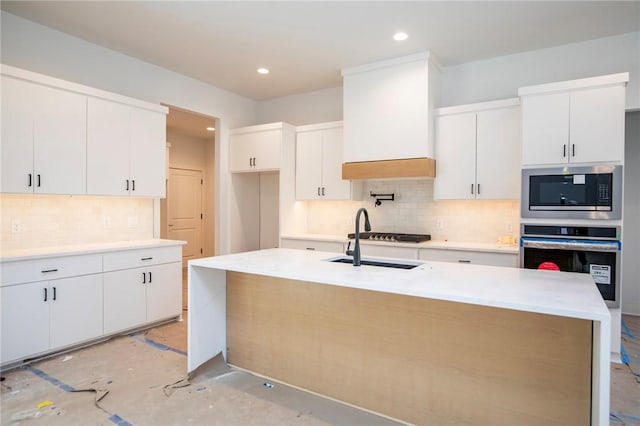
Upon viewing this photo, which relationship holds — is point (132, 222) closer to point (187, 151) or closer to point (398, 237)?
point (398, 237)

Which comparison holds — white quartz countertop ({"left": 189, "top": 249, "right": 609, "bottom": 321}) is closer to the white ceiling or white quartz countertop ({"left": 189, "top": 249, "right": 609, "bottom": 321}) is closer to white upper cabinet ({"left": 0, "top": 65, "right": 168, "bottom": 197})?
white upper cabinet ({"left": 0, "top": 65, "right": 168, "bottom": 197})

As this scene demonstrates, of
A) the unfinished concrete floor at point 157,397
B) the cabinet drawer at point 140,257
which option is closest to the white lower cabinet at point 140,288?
the cabinet drawer at point 140,257

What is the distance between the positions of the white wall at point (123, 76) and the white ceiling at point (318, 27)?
0.12 metres

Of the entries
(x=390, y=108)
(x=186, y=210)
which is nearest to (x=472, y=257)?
(x=390, y=108)

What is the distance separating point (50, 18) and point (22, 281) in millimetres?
2363

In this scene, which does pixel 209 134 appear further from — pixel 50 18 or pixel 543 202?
pixel 543 202

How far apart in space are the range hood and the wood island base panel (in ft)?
7.10

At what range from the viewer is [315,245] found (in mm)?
4812

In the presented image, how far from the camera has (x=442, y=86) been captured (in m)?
4.55

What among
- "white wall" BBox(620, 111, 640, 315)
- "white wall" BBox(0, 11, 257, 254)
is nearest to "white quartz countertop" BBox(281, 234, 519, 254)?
"white wall" BBox(620, 111, 640, 315)

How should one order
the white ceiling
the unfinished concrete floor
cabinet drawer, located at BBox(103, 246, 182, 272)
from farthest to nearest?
1. cabinet drawer, located at BBox(103, 246, 182, 272)
2. the white ceiling
3. the unfinished concrete floor

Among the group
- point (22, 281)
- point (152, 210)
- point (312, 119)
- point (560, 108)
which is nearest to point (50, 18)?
point (152, 210)

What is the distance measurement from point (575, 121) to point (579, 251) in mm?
1166

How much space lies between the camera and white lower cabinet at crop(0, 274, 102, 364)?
2.86 m
